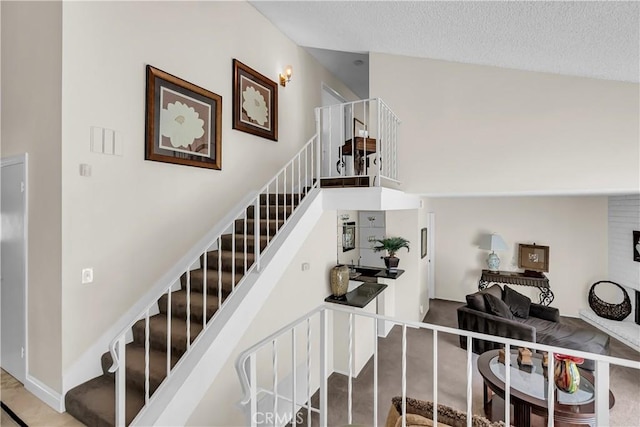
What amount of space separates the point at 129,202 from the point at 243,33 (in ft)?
8.72

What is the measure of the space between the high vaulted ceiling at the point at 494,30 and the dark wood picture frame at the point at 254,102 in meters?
0.90

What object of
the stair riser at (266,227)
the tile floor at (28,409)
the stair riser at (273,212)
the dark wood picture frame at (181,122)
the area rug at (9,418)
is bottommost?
the area rug at (9,418)

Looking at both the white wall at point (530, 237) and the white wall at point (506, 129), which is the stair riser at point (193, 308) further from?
the white wall at point (530, 237)

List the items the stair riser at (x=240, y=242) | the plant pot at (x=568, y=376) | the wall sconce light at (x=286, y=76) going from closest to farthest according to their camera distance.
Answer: the plant pot at (x=568, y=376) < the stair riser at (x=240, y=242) < the wall sconce light at (x=286, y=76)

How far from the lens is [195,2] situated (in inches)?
129

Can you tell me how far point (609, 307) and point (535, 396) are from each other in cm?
393

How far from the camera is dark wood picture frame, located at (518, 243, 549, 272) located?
19.8ft

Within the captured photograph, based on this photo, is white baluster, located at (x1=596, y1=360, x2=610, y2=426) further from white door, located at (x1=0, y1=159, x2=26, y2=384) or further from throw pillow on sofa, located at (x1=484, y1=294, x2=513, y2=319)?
white door, located at (x1=0, y1=159, x2=26, y2=384)

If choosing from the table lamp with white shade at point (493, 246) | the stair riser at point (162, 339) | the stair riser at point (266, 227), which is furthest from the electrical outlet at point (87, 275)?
the table lamp with white shade at point (493, 246)

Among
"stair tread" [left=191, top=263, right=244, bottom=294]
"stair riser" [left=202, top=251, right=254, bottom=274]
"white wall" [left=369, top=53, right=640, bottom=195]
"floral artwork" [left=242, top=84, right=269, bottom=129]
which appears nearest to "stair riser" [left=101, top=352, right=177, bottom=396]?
"stair tread" [left=191, top=263, right=244, bottom=294]

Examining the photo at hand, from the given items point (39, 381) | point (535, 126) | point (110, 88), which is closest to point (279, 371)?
point (39, 381)

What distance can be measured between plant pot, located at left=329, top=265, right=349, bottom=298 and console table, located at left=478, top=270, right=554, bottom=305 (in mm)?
3775

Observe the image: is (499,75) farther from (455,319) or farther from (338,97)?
(455,319)

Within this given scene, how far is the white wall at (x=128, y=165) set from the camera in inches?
91.9
